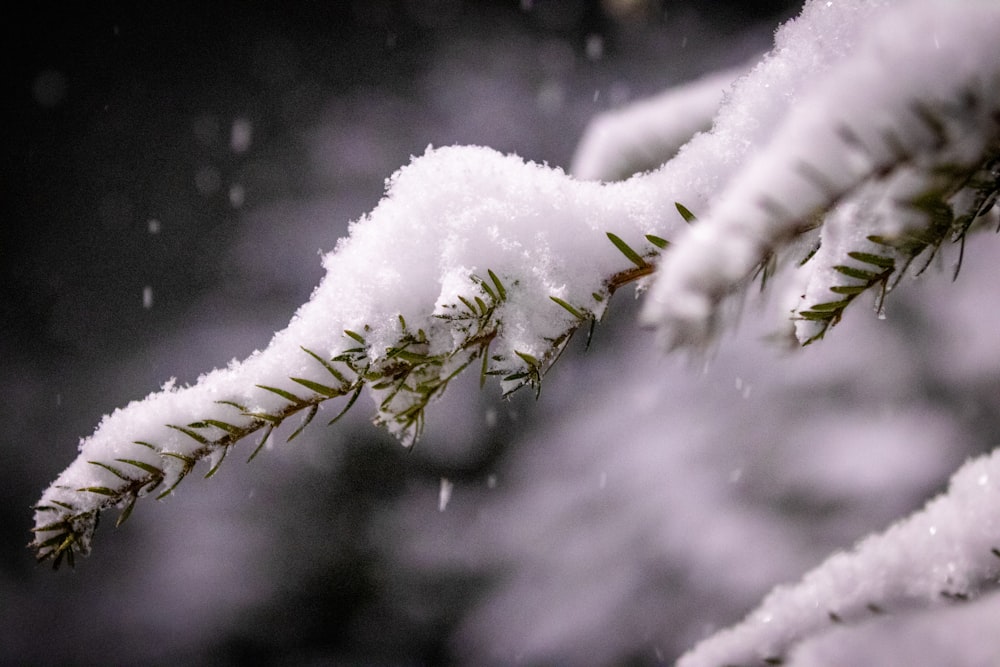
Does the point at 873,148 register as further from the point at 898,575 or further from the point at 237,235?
the point at 237,235

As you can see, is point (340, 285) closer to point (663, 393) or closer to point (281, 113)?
point (663, 393)

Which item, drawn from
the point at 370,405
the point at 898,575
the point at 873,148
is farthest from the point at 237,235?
the point at 873,148

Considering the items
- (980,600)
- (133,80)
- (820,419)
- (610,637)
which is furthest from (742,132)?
(133,80)

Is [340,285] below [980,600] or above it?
above

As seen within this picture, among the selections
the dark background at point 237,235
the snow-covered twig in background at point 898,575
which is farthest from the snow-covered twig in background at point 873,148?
the dark background at point 237,235

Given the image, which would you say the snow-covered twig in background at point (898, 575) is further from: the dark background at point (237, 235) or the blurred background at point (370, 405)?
the dark background at point (237, 235)

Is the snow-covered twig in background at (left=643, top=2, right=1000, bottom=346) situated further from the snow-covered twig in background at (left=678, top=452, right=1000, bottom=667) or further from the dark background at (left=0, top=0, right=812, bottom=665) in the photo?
the dark background at (left=0, top=0, right=812, bottom=665)
